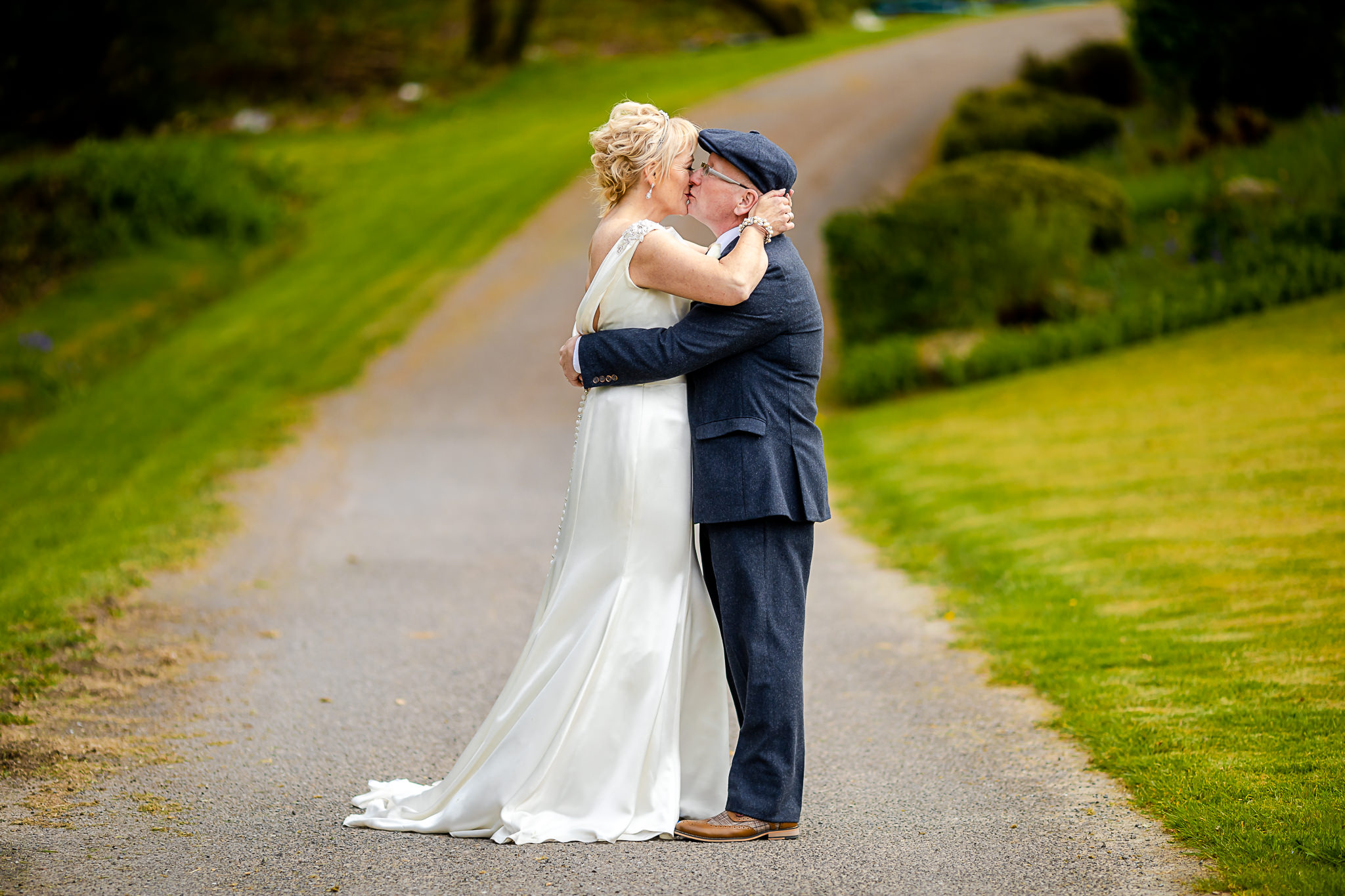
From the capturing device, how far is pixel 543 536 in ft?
28.0

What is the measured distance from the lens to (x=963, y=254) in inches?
503

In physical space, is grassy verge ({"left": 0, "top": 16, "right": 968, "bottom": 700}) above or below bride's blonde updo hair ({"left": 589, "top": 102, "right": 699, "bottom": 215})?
below

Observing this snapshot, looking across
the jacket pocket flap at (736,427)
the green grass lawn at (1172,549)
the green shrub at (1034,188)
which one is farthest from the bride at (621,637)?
the green shrub at (1034,188)

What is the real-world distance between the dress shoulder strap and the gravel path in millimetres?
1691

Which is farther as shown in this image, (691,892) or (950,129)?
(950,129)

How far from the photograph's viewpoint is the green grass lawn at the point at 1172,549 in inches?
169

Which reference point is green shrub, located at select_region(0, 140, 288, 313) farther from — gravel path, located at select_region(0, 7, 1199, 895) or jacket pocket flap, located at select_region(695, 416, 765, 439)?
jacket pocket flap, located at select_region(695, 416, 765, 439)

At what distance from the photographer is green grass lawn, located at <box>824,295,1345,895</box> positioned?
14.0 ft

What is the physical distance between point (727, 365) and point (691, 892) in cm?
158

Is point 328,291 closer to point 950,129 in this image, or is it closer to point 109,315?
point 109,315

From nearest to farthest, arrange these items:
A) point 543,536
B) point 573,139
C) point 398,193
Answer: point 543,536 → point 398,193 → point 573,139

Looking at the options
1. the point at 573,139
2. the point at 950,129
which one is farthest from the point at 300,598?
the point at 573,139

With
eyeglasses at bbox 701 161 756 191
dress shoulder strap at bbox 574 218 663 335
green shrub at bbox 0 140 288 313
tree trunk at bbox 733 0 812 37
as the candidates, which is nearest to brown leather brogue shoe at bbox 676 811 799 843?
dress shoulder strap at bbox 574 218 663 335

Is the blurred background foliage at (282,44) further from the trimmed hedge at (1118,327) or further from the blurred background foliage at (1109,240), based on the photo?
the trimmed hedge at (1118,327)
